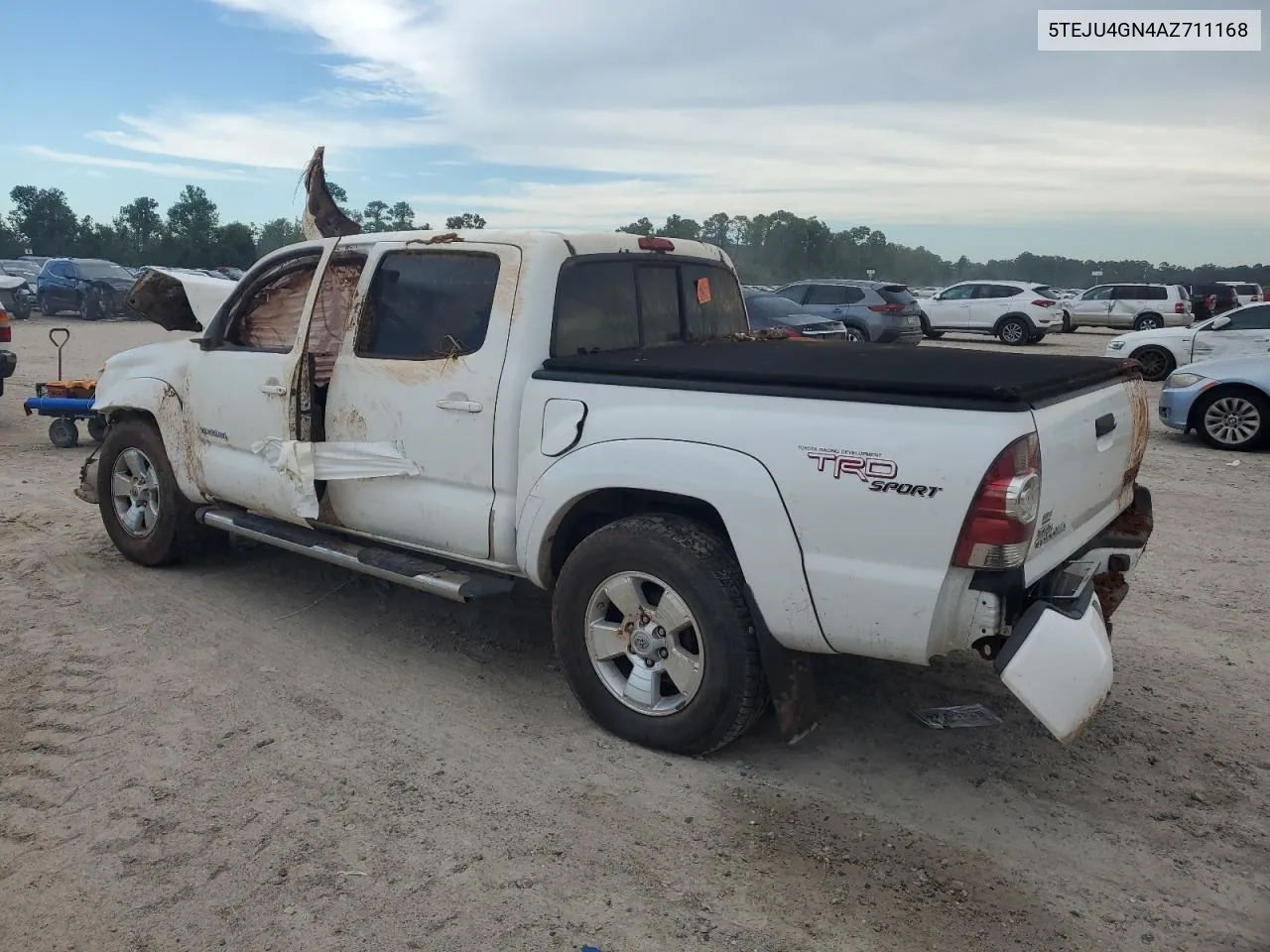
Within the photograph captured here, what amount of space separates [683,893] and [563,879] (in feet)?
1.22

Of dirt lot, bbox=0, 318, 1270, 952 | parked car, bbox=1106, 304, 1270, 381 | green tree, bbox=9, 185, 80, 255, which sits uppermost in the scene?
green tree, bbox=9, 185, 80, 255

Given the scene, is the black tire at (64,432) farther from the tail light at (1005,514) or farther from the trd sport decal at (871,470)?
the tail light at (1005,514)

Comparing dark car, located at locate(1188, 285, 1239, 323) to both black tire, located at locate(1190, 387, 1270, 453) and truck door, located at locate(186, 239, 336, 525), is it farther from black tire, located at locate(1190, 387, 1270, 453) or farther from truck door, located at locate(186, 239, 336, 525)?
truck door, located at locate(186, 239, 336, 525)

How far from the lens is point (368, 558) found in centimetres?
462

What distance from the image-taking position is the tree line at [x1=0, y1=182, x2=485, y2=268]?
6312 cm

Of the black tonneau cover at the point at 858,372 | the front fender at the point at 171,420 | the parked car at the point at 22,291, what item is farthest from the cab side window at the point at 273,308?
the parked car at the point at 22,291

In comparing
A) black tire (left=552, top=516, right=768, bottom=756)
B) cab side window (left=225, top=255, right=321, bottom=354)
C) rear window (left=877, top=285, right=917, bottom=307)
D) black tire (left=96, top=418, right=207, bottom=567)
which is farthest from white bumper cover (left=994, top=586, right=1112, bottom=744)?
rear window (left=877, top=285, right=917, bottom=307)

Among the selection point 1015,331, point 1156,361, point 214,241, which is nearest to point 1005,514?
point 1156,361

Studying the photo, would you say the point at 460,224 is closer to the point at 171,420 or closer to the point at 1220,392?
the point at 171,420

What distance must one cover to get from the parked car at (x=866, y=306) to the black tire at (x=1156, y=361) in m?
5.39

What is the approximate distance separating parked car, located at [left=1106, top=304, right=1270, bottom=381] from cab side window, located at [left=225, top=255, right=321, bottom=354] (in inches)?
472

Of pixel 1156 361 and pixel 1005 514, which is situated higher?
pixel 1156 361

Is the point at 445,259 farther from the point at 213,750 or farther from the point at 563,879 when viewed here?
the point at 563,879

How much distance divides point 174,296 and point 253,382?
143 cm
